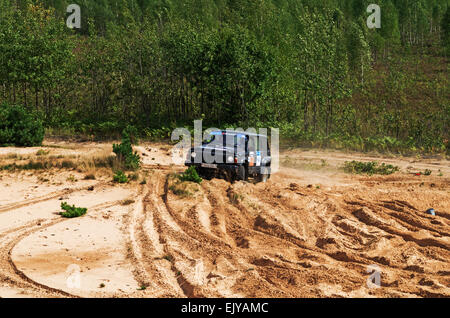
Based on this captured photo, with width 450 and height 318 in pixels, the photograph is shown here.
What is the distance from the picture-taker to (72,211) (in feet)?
41.1

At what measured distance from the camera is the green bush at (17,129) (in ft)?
67.2

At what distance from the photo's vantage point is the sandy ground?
26.7ft

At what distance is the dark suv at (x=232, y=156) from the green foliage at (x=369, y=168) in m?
4.43

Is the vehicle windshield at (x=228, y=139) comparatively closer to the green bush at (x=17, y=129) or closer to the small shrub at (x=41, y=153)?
the small shrub at (x=41, y=153)

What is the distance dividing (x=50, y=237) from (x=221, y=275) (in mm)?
4424

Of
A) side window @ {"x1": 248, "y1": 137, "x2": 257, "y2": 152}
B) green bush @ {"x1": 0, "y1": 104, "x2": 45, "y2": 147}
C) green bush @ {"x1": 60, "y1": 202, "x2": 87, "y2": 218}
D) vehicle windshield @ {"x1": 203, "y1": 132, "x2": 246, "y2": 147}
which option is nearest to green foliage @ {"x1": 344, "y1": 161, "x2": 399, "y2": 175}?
side window @ {"x1": 248, "y1": 137, "x2": 257, "y2": 152}

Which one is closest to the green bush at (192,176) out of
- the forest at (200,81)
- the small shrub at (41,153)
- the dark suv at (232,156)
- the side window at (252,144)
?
the dark suv at (232,156)

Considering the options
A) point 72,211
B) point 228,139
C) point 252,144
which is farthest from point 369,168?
point 72,211

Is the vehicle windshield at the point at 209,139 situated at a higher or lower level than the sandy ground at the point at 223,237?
higher

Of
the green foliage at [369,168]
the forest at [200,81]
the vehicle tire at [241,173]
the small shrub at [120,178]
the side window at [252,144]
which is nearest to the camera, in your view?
the vehicle tire at [241,173]

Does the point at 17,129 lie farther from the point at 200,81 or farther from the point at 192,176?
the point at 200,81

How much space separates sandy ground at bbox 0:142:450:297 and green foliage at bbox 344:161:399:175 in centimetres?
85

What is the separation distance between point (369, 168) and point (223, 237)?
399 inches

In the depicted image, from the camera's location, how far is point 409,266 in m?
9.16
